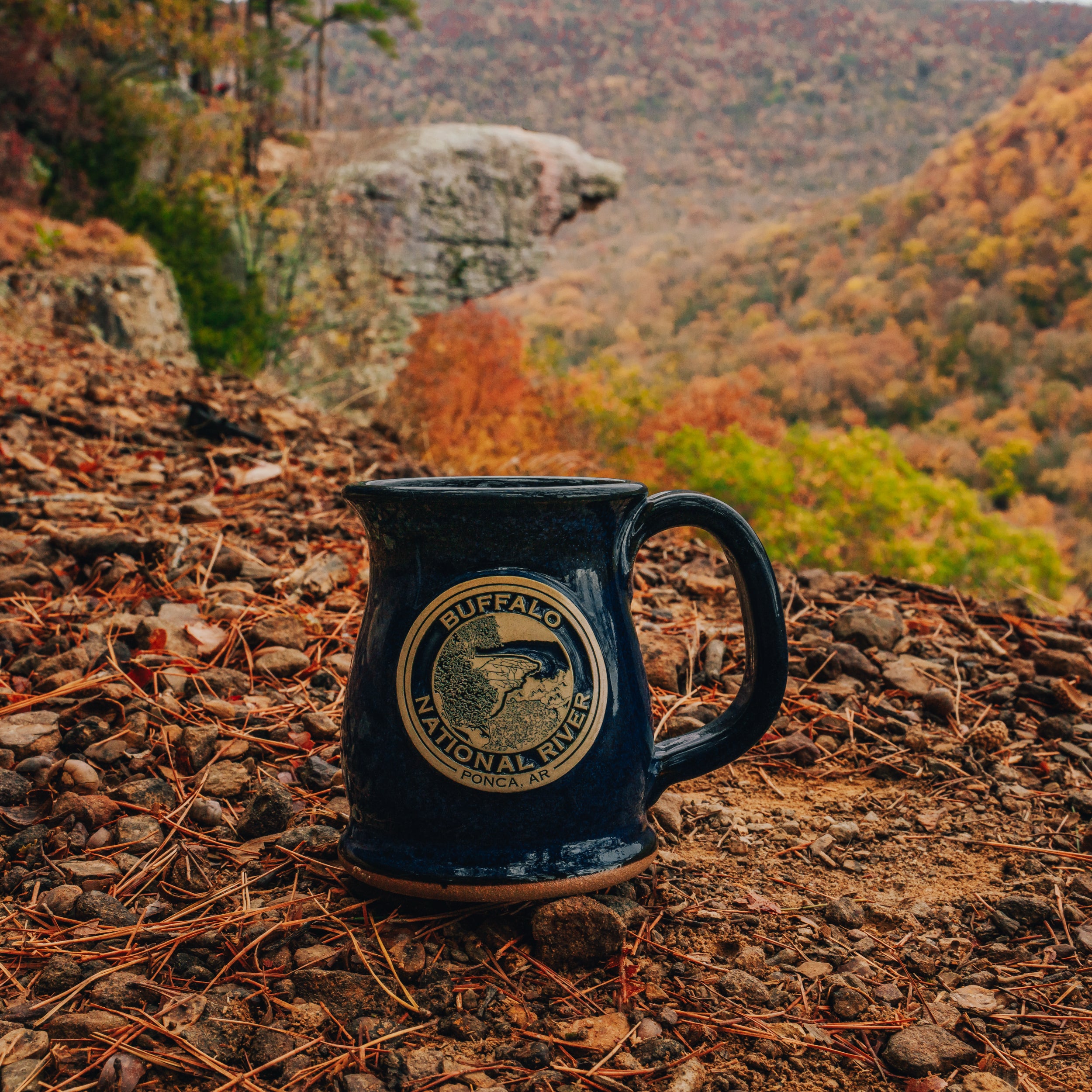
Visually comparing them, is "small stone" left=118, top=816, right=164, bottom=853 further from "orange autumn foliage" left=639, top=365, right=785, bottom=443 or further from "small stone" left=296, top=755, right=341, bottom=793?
"orange autumn foliage" left=639, top=365, right=785, bottom=443

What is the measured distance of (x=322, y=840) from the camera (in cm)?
137

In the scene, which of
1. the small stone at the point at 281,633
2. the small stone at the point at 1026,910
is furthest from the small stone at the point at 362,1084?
the small stone at the point at 281,633

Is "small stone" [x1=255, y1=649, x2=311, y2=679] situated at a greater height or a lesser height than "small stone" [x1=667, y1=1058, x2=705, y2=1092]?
greater

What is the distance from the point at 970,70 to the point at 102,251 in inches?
1768

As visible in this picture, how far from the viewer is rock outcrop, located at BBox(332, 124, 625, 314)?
35.0 ft

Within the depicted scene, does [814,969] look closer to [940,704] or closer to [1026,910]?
[1026,910]

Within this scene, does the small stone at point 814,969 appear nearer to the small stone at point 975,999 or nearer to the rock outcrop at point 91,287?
the small stone at point 975,999

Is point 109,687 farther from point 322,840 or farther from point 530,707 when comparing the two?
point 530,707

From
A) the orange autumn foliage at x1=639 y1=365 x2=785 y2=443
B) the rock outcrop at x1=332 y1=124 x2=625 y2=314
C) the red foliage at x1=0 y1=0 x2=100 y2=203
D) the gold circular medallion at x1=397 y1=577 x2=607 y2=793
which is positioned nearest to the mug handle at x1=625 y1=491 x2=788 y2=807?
the gold circular medallion at x1=397 y1=577 x2=607 y2=793

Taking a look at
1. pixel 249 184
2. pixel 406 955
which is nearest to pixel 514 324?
pixel 249 184

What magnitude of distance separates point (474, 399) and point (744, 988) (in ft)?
22.1

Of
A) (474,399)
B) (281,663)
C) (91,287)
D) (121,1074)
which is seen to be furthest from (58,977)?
(474,399)

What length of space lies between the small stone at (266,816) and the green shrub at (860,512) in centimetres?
456

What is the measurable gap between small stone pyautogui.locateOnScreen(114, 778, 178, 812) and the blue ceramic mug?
1.42ft
